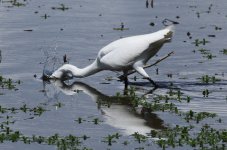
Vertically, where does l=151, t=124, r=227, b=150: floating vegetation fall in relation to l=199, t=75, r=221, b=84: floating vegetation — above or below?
below

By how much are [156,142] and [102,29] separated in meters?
10.8

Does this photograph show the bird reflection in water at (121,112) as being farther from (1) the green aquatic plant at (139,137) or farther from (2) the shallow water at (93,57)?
(1) the green aquatic plant at (139,137)

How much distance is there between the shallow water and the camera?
575 inches

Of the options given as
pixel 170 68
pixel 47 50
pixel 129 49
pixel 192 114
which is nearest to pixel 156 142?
pixel 192 114

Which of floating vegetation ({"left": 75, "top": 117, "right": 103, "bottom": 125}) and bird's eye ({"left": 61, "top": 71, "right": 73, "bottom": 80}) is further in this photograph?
bird's eye ({"left": 61, "top": 71, "right": 73, "bottom": 80})

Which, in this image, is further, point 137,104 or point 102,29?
point 102,29

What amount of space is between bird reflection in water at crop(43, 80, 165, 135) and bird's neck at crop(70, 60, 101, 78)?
0.21 meters

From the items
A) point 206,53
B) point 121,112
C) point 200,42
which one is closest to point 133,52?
point 121,112

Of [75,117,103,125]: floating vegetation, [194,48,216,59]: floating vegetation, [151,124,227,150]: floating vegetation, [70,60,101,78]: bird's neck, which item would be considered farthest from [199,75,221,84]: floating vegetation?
[151,124,227,150]: floating vegetation

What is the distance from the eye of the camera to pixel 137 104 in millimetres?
16141

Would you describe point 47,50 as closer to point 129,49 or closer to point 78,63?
point 78,63

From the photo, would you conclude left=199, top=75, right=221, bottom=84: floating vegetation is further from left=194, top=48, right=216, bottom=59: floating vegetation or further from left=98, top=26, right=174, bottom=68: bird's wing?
left=194, top=48, right=216, bottom=59: floating vegetation

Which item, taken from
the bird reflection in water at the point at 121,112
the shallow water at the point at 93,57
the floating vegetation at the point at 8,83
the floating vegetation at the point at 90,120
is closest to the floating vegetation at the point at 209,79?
the shallow water at the point at 93,57

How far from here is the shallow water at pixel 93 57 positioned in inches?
575
